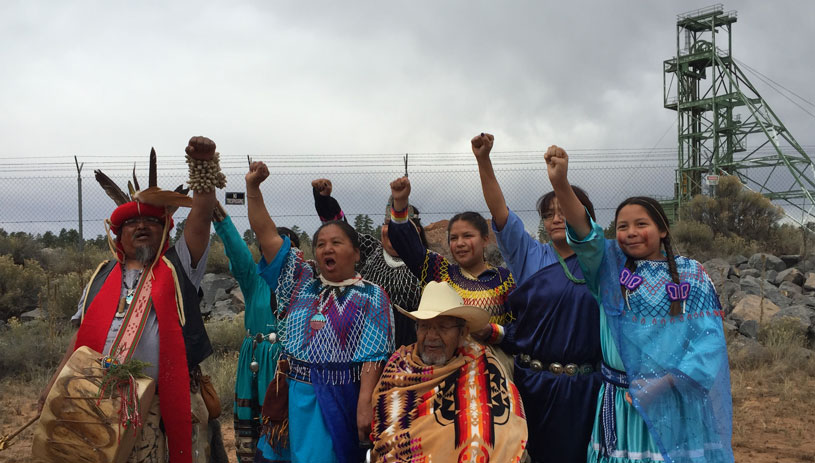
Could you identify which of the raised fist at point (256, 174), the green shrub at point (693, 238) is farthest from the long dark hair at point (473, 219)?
the green shrub at point (693, 238)

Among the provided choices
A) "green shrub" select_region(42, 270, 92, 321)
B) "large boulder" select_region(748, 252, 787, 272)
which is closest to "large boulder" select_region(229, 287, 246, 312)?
"green shrub" select_region(42, 270, 92, 321)

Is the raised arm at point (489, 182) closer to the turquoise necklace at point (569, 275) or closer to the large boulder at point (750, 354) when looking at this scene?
the turquoise necklace at point (569, 275)

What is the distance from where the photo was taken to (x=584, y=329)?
3.35m

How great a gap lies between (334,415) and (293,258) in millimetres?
1024

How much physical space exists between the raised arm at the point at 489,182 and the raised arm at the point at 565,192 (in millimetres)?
538

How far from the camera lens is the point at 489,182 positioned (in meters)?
3.62

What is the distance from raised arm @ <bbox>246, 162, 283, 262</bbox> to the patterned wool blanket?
108cm

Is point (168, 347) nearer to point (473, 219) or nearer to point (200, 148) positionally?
point (200, 148)

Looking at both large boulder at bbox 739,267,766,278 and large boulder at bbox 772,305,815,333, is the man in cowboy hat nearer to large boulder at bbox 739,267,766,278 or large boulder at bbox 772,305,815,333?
large boulder at bbox 772,305,815,333

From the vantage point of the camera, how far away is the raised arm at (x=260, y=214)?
3734 mm

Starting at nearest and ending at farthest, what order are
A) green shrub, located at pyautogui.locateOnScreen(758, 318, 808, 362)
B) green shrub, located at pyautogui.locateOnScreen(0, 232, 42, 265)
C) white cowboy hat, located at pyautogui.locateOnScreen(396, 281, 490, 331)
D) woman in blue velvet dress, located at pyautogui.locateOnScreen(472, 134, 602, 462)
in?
white cowboy hat, located at pyautogui.locateOnScreen(396, 281, 490, 331) < woman in blue velvet dress, located at pyautogui.locateOnScreen(472, 134, 602, 462) < green shrub, located at pyautogui.locateOnScreen(758, 318, 808, 362) < green shrub, located at pyautogui.locateOnScreen(0, 232, 42, 265)

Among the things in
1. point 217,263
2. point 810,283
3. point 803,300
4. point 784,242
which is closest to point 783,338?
point 803,300

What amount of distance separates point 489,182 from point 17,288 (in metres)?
12.7

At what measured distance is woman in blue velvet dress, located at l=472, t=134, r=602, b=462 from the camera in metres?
3.35
